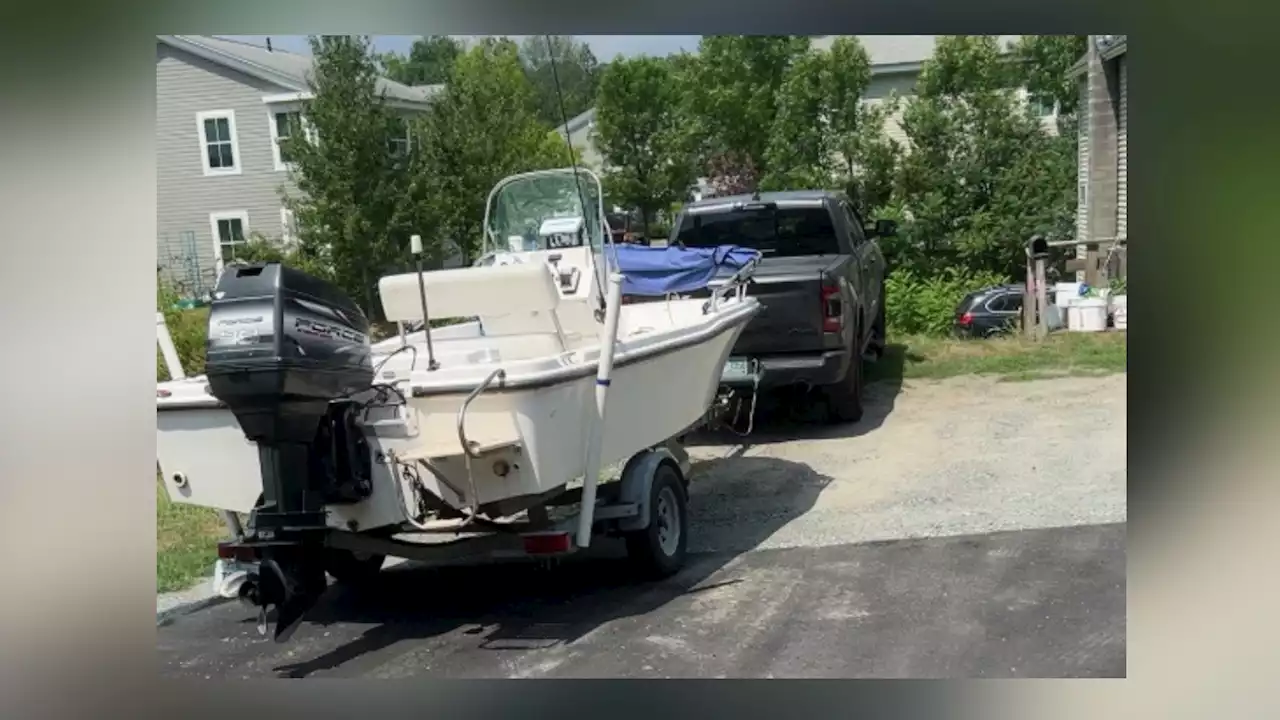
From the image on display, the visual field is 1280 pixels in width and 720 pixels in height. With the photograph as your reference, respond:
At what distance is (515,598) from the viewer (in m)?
4.07

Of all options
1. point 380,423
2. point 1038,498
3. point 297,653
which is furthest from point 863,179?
point 297,653

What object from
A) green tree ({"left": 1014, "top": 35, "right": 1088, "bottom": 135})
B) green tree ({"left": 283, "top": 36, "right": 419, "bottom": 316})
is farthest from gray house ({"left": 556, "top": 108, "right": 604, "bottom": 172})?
green tree ({"left": 1014, "top": 35, "right": 1088, "bottom": 135})

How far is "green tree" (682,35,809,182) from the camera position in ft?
12.5

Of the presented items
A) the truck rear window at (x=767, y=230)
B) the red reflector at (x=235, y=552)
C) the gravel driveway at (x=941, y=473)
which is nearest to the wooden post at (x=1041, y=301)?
the gravel driveway at (x=941, y=473)

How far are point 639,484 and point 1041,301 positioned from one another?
5.02 ft

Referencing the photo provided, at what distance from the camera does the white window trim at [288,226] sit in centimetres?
407

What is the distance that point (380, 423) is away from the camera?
368 centimetres

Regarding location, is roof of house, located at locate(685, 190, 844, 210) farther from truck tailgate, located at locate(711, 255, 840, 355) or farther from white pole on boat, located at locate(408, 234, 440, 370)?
white pole on boat, located at locate(408, 234, 440, 370)

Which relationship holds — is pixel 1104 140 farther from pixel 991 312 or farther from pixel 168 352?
pixel 168 352

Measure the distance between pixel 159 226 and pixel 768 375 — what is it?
2448mm

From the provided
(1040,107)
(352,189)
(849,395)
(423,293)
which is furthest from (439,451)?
(1040,107)

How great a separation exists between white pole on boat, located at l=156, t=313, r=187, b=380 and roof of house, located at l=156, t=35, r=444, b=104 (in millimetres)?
858

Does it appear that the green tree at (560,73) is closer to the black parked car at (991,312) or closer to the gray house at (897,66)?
the gray house at (897,66)
